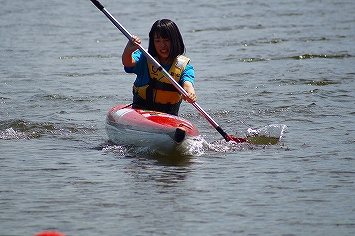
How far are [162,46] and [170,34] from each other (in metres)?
0.14

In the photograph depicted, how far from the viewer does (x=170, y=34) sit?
6.84 m

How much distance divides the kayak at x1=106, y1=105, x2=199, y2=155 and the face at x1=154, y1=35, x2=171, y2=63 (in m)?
0.56

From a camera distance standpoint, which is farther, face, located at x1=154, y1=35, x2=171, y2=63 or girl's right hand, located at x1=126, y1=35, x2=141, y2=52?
face, located at x1=154, y1=35, x2=171, y2=63

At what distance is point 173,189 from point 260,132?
2.11m

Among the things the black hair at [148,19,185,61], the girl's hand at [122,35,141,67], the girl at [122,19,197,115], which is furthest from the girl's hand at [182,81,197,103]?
the girl's hand at [122,35,141,67]

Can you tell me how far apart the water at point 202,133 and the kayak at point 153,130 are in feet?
0.40

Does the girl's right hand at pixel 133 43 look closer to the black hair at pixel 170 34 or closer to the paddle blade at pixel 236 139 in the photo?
the black hair at pixel 170 34

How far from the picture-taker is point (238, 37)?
14.1 metres

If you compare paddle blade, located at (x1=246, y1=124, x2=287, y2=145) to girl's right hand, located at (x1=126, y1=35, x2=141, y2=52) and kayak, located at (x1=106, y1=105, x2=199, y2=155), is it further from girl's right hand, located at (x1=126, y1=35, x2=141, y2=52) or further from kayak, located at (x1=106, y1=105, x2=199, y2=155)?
girl's right hand, located at (x1=126, y1=35, x2=141, y2=52)

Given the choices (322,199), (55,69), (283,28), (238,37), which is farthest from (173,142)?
(283,28)

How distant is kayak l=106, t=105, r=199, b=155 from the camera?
21.1ft

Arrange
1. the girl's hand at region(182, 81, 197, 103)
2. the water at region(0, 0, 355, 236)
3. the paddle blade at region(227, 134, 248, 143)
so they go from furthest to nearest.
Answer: the paddle blade at region(227, 134, 248, 143) < the girl's hand at region(182, 81, 197, 103) < the water at region(0, 0, 355, 236)

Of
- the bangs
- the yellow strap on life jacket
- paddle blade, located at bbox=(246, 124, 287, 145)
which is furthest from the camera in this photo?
paddle blade, located at bbox=(246, 124, 287, 145)

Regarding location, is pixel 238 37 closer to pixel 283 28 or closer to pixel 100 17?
pixel 283 28
